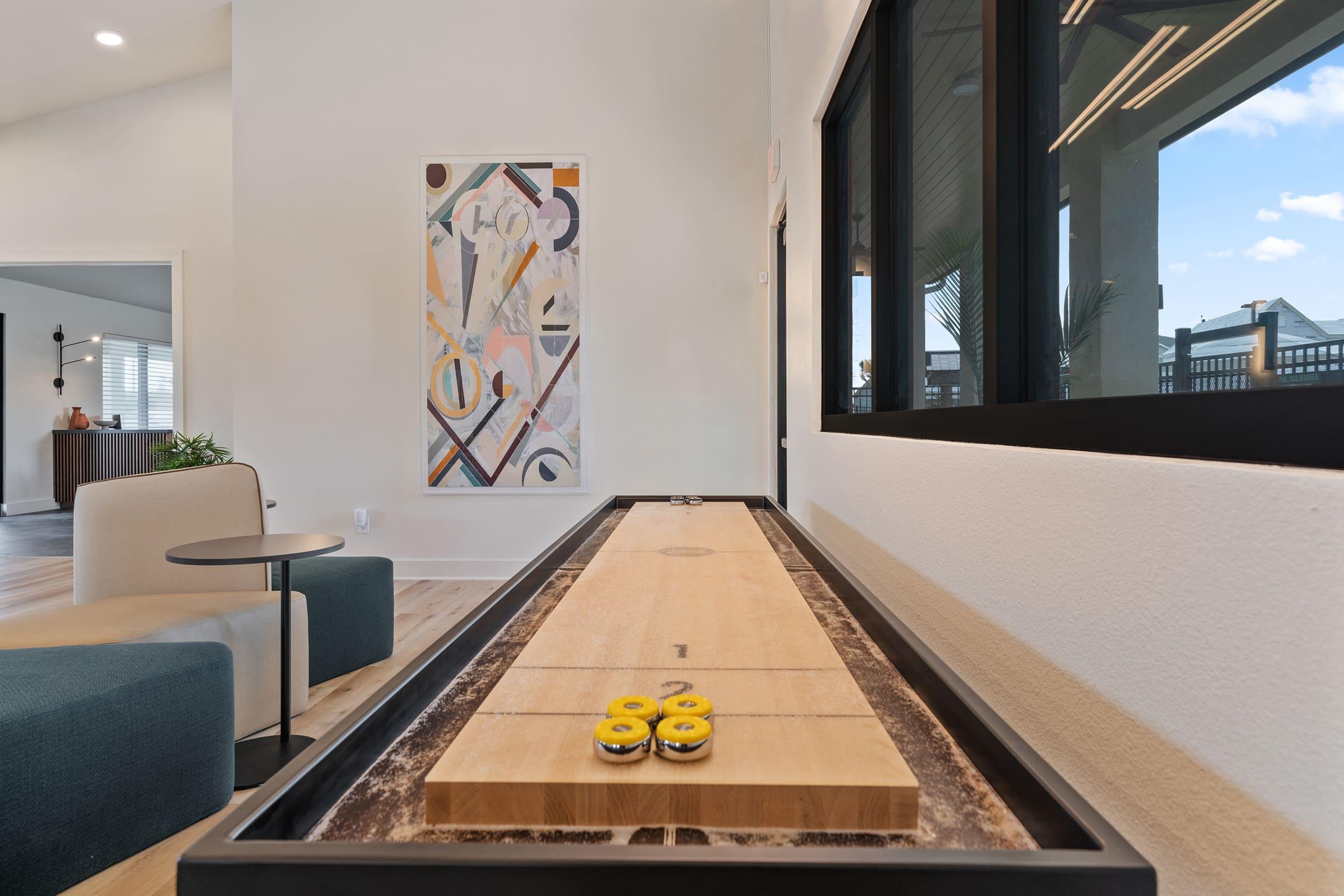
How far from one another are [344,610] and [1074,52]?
2.73 m

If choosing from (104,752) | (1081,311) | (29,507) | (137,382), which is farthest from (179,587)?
(137,382)

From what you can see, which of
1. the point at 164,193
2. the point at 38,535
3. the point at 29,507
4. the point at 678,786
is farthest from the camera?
the point at 29,507

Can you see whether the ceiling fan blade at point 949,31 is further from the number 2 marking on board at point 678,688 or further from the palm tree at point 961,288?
the number 2 marking on board at point 678,688

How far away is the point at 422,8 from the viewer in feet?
14.1

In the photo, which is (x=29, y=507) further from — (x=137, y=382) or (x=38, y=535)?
(x=137, y=382)

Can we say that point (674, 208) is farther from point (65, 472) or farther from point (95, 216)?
point (65, 472)

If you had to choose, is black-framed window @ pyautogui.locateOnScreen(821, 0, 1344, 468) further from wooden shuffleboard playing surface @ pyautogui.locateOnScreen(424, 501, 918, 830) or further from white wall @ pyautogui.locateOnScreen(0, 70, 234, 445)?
white wall @ pyautogui.locateOnScreen(0, 70, 234, 445)

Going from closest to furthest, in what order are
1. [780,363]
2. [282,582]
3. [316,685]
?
[282,582] < [316,685] < [780,363]

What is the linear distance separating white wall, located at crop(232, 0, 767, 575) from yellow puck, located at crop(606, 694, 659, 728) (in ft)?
12.1

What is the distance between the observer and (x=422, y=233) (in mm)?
4266

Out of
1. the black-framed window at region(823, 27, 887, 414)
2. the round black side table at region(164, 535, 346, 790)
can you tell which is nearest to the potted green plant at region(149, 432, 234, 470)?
the round black side table at region(164, 535, 346, 790)

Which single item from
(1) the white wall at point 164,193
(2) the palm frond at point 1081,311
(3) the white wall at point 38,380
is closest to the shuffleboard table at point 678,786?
(2) the palm frond at point 1081,311

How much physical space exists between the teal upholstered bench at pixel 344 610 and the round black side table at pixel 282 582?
0.34 meters

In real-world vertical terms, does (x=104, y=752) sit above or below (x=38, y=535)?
above
